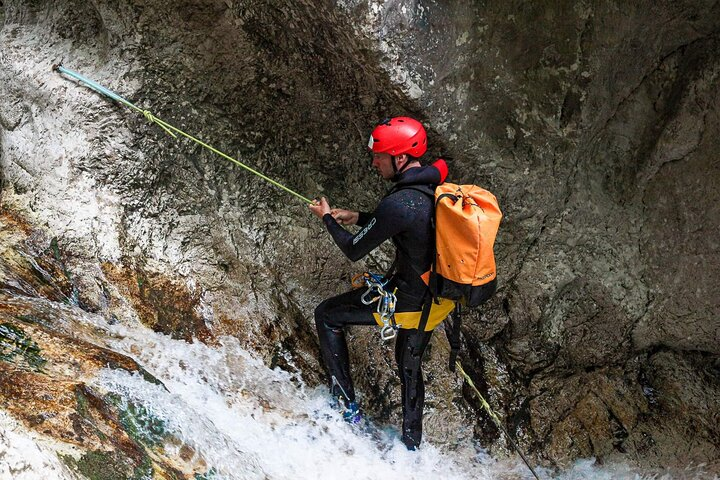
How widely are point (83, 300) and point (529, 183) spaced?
385 centimetres

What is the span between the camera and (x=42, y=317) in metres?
4.52

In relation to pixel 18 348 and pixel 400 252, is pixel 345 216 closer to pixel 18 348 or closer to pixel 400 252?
pixel 400 252

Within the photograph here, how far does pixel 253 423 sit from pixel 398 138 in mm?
2496

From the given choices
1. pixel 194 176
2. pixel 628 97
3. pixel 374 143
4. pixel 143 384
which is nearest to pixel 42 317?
pixel 143 384

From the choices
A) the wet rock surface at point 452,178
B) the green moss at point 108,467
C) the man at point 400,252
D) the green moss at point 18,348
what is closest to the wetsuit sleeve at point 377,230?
the man at point 400,252

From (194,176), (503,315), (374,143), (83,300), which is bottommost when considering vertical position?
(83,300)

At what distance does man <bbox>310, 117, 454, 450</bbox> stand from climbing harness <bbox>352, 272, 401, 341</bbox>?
0.16ft

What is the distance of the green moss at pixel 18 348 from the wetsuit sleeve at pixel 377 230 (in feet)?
6.81

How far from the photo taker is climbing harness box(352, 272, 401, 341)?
4734 mm

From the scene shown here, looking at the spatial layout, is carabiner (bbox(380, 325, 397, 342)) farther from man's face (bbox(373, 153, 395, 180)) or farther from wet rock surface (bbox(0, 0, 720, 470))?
man's face (bbox(373, 153, 395, 180))

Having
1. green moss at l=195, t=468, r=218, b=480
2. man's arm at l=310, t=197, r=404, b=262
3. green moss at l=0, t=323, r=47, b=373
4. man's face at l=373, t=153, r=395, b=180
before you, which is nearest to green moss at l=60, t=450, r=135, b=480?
green moss at l=195, t=468, r=218, b=480

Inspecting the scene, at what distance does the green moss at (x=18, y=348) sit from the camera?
378 cm

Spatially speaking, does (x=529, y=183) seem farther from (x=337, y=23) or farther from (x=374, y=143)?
(x=337, y=23)

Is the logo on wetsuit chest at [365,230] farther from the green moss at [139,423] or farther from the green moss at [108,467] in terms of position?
the green moss at [108,467]
